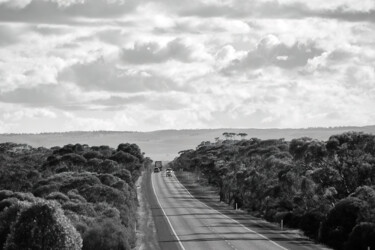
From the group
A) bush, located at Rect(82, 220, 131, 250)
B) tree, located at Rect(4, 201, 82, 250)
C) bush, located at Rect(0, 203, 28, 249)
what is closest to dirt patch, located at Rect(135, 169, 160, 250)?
bush, located at Rect(82, 220, 131, 250)

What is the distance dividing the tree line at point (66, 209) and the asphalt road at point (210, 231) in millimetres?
3829

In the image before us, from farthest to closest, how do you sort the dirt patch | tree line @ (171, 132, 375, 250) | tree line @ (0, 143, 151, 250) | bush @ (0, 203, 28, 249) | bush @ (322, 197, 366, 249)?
the dirt patch < tree line @ (171, 132, 375, 250) < bush @ (322, 197, 366, 249) < bush @ (0, 203, 28, 249) < tree line @ (0, 143, 151, 250)

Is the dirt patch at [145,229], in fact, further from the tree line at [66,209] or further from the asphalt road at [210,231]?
the tree line at [66,209]

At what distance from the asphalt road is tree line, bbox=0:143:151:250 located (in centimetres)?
383

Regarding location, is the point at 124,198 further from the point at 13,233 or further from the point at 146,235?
the point at 13,233

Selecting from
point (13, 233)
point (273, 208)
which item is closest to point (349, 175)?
point (273, 208)

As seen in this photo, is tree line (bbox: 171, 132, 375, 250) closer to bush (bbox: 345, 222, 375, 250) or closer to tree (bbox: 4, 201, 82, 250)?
bush (bbox: 345, 222, 375, 250)

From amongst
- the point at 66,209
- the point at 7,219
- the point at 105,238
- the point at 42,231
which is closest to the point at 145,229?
the point at 66,209

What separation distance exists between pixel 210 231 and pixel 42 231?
34037 millimetres

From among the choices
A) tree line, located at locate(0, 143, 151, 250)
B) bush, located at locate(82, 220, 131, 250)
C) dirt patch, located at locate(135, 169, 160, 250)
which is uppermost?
tree line, located at locate(0, 143, 151, 250)

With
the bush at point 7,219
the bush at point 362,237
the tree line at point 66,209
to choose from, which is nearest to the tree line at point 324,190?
the bush at point 362,237

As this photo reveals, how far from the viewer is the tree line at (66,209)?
3369 centimetres

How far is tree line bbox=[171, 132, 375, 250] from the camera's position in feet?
177

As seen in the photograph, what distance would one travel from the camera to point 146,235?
210 feet
